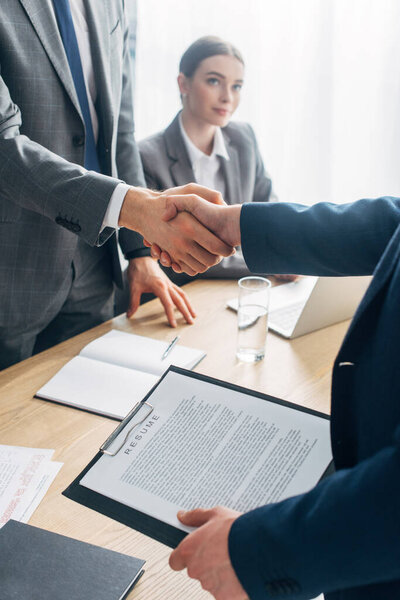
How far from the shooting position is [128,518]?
0.69 meters

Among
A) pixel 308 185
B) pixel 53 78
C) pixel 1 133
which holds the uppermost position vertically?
pixel 53 78

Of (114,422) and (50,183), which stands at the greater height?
(50,183)

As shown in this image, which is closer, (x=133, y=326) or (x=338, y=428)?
(x=338, y=428)

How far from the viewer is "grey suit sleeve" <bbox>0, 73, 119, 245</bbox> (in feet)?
4.04

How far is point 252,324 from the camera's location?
1.28 meters

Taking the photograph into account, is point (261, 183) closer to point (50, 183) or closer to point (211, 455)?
point (50, 183)

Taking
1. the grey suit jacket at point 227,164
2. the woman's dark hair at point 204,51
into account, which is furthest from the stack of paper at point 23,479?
the woman's dark hair at point 204,51

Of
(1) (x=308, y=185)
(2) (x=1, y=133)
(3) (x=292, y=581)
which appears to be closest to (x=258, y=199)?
(1) (x=308, y=185)

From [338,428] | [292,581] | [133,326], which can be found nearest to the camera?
[292,581]

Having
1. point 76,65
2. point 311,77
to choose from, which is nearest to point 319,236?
point 76,65

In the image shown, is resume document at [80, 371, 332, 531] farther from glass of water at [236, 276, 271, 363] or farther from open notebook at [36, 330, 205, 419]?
glass of water at [236, 276, 271, 363]

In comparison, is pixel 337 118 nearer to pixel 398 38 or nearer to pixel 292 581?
pixel 398 38

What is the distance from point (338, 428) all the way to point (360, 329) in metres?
0.13

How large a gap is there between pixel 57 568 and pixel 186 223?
2.56 feet
